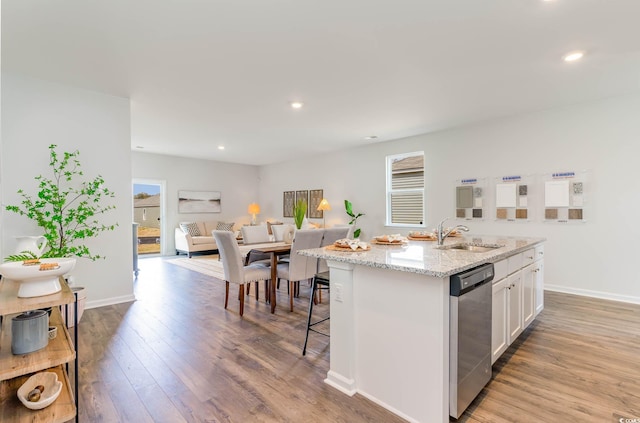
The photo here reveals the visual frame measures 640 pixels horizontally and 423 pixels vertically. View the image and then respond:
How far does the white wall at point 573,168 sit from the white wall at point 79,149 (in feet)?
15.4

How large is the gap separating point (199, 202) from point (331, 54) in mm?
6868

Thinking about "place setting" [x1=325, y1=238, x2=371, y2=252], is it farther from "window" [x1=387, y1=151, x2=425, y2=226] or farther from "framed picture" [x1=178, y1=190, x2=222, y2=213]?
"framed picture" [x1=178, y1=190, x2=222, y2=213]

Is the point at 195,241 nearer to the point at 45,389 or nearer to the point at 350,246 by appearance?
the point at 350,246

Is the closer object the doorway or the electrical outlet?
the electrical outlet

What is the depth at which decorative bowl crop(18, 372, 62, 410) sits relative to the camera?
1.35 metres

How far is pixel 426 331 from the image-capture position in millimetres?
1679

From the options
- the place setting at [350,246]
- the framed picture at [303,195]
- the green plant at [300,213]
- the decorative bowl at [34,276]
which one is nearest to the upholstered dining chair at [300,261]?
the place setting at [350,246]

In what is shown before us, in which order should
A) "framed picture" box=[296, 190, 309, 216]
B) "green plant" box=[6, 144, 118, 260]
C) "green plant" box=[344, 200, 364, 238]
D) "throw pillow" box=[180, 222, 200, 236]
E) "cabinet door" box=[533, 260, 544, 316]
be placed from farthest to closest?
1. "framed picture" box=[296, 190, 309, 216]
2. "throw pillow" box=[180, 222, 200, 236]
3. "green plant" box=[344, 200, 364, 238]
4. "green plant" box=[6, 144, 118, 260]
5. "cabinet door" box=[533, 260, 544, 316]

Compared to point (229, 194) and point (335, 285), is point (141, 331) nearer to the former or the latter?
point (335, 285)

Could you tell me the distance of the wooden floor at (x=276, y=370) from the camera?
1.81 meters

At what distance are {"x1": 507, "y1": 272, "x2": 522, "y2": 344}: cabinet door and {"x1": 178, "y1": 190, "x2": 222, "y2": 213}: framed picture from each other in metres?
7.87

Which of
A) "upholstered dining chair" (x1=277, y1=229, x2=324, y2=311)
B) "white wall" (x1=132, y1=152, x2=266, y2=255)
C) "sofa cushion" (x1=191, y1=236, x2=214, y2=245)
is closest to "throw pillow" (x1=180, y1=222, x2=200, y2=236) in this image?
"sofa cushion" (x1=191, y1=236, x2=214, y2=245)

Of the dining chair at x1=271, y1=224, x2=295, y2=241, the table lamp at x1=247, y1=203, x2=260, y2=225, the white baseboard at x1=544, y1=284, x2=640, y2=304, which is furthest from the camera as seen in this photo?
the table lamp at x1=247, y1=203, x2=260, y2=225

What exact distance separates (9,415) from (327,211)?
657cm
